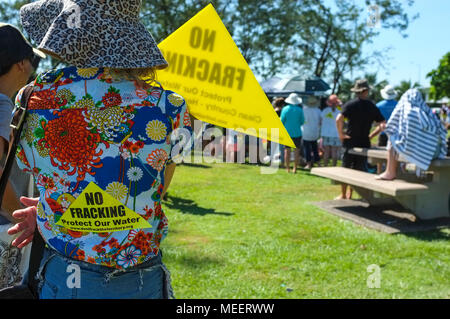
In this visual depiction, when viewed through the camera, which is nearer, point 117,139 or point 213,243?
point 117,139

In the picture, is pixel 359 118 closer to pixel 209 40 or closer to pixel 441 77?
pixel 209 40

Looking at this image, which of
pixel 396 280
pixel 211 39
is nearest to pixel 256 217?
pixel 396 280

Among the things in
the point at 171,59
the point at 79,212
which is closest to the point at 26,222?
the point at 79,212

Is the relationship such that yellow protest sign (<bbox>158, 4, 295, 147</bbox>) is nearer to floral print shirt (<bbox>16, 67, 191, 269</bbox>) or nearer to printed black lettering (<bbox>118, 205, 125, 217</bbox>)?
floral print shirt (<bbox>16, 67, 191, 269</bbox>)

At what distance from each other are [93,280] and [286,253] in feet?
10.5

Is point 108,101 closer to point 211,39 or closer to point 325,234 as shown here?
point 211,39

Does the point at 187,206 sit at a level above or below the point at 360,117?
below

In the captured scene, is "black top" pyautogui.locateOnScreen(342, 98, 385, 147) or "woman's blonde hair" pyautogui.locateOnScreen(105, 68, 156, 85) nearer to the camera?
"woman's blonde hair" pyautogui.locateOnScreen(105, 68, 156, 85)

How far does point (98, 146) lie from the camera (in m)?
1.39

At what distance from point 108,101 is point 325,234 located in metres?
4.14

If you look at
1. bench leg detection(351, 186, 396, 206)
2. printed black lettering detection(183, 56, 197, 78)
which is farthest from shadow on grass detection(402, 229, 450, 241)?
printed black lettering detection(183, 56, 197, 78)

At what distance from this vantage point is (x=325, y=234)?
511 cm

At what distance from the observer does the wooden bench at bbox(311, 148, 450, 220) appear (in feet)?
17.7

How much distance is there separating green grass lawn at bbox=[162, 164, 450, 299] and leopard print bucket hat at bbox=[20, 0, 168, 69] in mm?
2433
